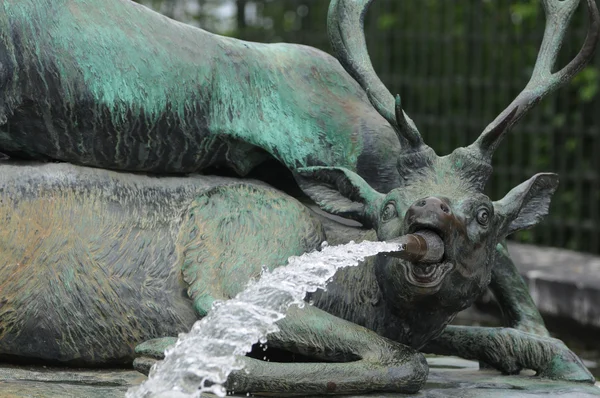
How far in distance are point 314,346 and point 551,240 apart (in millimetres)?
5766

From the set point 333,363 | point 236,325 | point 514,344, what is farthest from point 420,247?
point 514,344

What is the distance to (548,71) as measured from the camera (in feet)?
12.6

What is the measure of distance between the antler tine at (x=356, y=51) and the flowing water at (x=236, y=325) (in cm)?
45

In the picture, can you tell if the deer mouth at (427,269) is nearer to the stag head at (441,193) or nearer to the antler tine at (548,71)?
the stag head at (441,193)

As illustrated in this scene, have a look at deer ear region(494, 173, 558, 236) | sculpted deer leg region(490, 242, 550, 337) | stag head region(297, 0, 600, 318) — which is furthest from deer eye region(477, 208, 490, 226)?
sculpted deer leg region(490, 242, 550, 337)

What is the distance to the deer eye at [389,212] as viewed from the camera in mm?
3549

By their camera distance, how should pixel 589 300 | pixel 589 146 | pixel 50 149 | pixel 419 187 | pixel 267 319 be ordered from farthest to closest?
pixel 589 146 < pixel 589 300 < pixel 50 149 < pixel 419 187 < pixel 267 319

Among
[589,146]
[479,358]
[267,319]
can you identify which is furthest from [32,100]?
[589,146]

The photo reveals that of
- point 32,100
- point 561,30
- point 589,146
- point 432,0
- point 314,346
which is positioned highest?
point 432,0

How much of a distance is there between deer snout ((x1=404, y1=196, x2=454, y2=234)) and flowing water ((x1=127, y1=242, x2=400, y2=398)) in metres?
0.09

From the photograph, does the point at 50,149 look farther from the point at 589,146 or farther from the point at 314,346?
the point at 589,146

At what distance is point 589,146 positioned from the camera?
8.91 meters

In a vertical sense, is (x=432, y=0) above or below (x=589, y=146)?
above

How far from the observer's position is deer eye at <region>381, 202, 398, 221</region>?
355 centimetres
